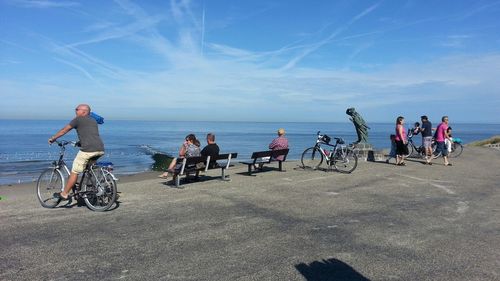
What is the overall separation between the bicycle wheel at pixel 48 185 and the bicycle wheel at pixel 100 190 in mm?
599

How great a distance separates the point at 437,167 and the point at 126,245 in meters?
11.9

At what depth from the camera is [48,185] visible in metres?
7.48

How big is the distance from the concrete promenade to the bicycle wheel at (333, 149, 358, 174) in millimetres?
2799

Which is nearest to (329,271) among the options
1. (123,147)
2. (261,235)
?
(261,235)

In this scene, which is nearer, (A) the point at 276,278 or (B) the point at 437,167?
(A) the point at 276,278

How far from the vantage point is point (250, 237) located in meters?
5.61

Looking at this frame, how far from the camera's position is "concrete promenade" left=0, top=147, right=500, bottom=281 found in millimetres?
4453

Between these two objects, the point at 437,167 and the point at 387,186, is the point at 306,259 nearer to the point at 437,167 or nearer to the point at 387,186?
the point at 387,186

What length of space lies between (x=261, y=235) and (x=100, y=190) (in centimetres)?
306

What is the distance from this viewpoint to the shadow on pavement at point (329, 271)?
425 centimetres

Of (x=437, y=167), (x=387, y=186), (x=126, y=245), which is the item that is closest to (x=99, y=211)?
(x=126, y=245)

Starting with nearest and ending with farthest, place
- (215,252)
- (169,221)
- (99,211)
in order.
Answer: (215,252), (169,221), (99,211)

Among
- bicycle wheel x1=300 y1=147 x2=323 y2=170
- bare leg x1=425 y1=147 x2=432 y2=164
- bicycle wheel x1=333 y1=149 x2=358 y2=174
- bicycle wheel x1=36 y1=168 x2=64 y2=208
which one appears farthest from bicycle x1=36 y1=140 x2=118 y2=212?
bare leg x1=425 y1=147 x2=432 y2=164

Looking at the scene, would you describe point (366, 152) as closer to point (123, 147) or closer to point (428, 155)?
point (428, 155)
